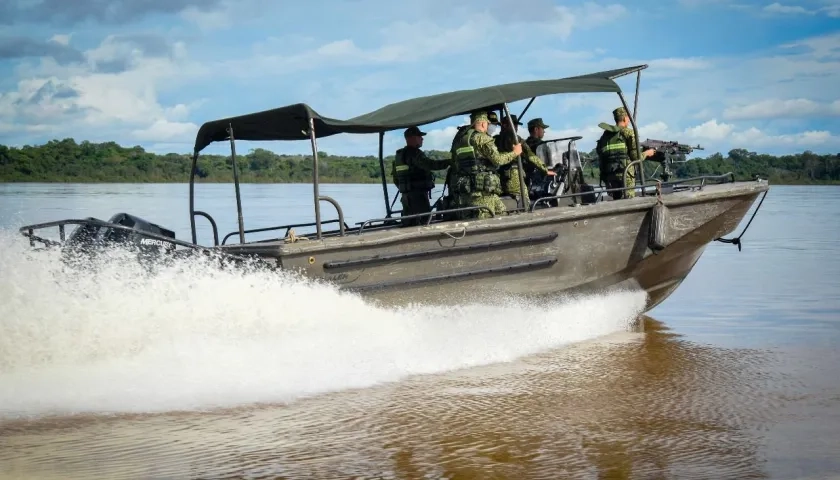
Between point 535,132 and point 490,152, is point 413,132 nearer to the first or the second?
point 490,152

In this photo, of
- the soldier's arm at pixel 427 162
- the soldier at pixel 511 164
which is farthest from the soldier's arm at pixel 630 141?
the soldier's arm at pixel 427 162

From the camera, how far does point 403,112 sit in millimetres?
8617

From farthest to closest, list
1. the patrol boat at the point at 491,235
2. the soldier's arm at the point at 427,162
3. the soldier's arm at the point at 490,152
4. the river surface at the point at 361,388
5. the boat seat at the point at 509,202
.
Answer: the soldier's arm at the point at 427,162, the boat seat at the point at 509,202, the soldier's arm at the point at 490,152, the patrol boat at the point at 491,235, the river surface at the point at 361,388

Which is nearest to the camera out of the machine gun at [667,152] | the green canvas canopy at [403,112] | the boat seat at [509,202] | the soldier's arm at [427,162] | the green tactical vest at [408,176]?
the green canvas canopy at [403,112]

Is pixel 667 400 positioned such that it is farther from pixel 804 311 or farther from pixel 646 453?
pixel 804 311

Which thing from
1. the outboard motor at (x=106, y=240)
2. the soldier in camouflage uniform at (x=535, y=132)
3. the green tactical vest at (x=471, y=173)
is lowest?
the outboard motor at (x=106, y=240)

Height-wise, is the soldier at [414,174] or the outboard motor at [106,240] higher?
the soldier at [414,174]

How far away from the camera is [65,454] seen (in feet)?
18.0

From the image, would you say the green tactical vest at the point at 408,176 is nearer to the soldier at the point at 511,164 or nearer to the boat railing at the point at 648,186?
the soldier at the point at 511,164

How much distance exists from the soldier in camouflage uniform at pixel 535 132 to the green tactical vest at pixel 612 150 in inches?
26.1

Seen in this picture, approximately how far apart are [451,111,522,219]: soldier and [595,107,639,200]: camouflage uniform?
53.4 inches

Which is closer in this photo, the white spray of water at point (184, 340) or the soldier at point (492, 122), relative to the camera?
the white spray of water at point (184, 340)

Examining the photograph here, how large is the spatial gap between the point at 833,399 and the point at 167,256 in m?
5.21

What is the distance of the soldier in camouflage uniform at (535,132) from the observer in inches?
395
